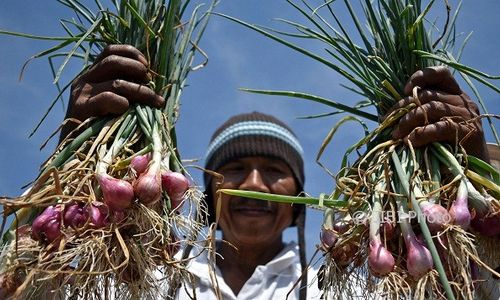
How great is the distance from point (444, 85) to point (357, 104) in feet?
0.73

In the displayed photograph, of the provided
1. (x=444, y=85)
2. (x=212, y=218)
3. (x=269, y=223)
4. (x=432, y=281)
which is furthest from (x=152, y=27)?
(x=212, y=218)

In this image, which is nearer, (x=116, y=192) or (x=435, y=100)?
(x=116, y=192)

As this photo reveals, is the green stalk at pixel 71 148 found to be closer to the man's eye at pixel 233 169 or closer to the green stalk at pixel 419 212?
the green stalk at pixel 419 212

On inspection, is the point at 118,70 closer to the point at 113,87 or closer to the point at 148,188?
the point at 113,87

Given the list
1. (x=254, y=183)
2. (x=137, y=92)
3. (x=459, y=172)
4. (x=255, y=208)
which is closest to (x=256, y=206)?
(x=255, y=208)

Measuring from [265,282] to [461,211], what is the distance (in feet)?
3.29

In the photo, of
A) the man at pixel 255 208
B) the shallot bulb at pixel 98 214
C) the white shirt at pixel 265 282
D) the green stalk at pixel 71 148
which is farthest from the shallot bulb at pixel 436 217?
the man at pixel 255 208

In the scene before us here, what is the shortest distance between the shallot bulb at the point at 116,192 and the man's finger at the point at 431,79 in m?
0.61

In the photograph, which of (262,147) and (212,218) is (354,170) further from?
(212,218)

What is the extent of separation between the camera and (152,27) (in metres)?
1.36

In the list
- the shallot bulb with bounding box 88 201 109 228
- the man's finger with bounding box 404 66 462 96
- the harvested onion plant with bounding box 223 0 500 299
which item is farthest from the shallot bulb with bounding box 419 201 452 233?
the shallot bulb with bounding box 88 201 109 228

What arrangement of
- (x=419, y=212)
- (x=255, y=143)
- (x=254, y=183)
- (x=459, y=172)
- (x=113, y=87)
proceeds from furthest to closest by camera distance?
(x=255, y=143), (x=254, y=183), (x=113, y=87), (x=459, y=172), (x=419, y=212)

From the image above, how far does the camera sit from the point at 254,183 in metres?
2.06

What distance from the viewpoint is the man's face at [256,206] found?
212 cm
